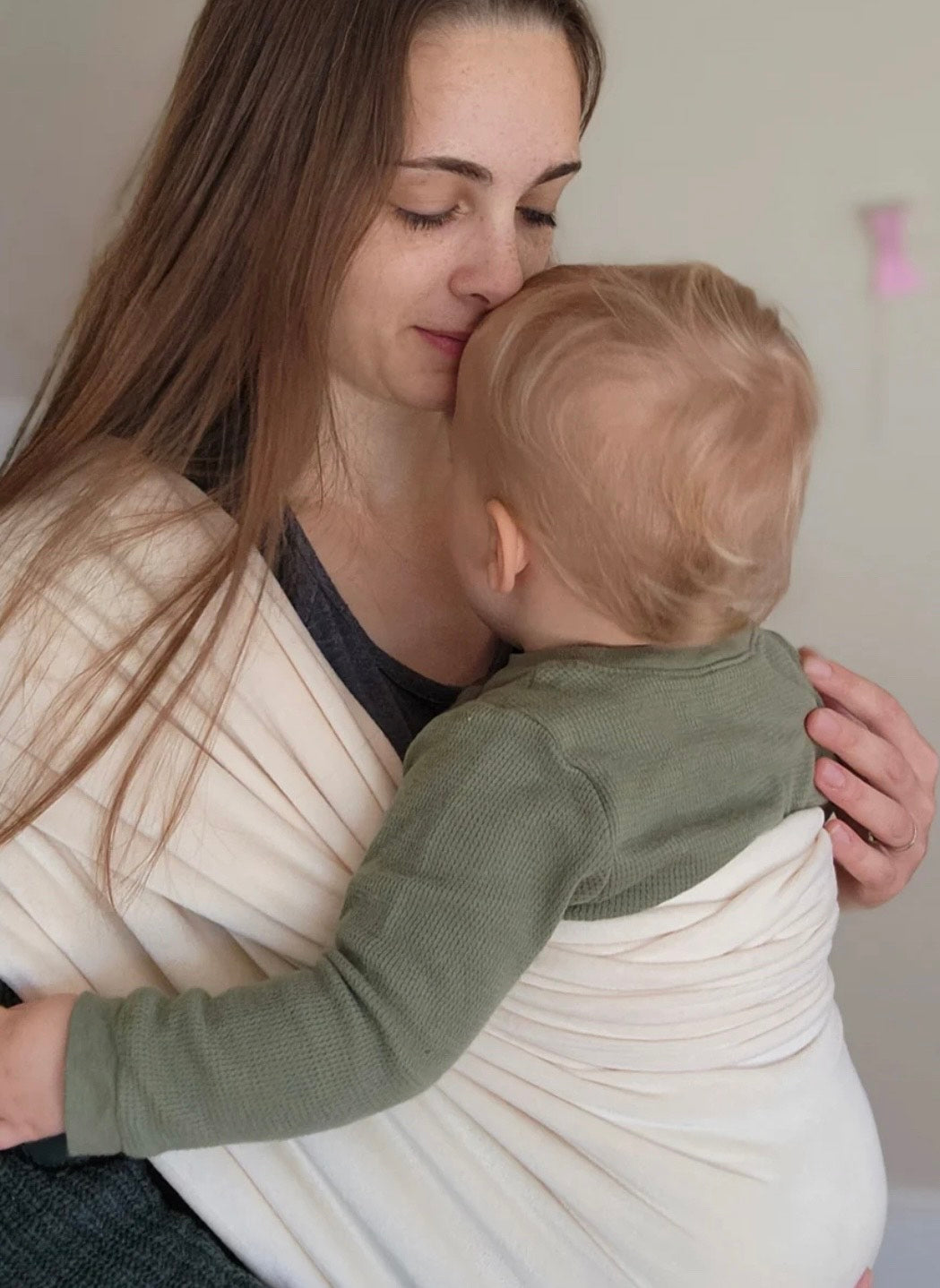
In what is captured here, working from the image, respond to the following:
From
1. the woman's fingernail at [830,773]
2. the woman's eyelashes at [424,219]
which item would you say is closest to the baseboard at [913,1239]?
the woman's fingernail at [830,773]

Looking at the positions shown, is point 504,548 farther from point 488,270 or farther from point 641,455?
point 488,270

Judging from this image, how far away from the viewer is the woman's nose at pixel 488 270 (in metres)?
0.98

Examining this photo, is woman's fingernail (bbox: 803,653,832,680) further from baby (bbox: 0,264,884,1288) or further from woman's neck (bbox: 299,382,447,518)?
woman's neck (bbox: 299,382,447,518)

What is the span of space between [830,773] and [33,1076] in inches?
24.4

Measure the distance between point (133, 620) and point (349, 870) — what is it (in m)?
0.25

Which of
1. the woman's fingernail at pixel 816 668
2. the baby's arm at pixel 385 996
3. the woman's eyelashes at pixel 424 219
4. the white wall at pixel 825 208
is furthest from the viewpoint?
the white wall at pixel 825 208

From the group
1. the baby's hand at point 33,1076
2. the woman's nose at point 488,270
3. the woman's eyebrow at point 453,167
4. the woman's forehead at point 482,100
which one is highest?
the woman's forehead at point 482,100

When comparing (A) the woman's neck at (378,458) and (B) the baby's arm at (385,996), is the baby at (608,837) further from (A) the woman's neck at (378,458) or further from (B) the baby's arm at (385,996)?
(A) the woman's neck at (378,458)

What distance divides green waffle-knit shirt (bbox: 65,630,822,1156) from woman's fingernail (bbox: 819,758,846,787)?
0.24 metres

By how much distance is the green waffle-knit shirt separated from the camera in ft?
2.44

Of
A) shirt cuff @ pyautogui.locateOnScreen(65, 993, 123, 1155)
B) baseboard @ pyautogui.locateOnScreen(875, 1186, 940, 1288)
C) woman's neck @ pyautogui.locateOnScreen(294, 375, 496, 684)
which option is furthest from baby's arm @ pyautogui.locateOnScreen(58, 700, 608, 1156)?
baseboard @ pyautogui.locateOnScreen(875, 1186, 940, 1288)

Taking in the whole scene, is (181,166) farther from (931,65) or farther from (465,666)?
(931,65)

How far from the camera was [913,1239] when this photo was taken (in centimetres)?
178

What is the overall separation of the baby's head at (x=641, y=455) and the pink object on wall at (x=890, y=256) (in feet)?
2.11
